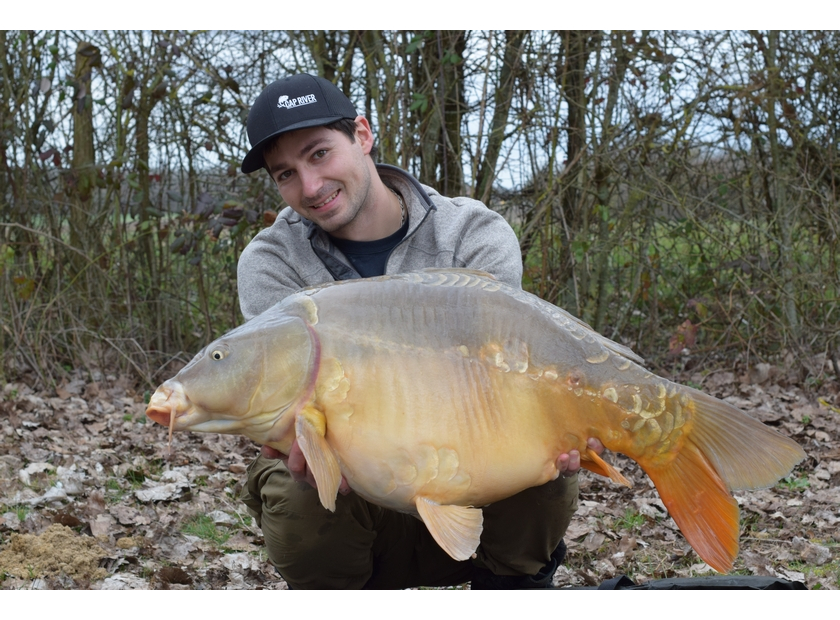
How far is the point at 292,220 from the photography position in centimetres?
213

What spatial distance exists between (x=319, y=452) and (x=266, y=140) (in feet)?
2.60

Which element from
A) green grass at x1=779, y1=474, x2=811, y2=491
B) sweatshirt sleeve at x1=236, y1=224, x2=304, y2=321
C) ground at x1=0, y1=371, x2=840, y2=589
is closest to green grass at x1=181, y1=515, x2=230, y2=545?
ground at x1=0, y1=371, x2=840, y2=589

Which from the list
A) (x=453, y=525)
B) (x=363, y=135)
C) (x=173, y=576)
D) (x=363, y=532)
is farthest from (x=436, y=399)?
(x=173, y=576)

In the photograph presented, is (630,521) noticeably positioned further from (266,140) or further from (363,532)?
(266,140)

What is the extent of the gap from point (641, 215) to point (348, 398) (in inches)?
142

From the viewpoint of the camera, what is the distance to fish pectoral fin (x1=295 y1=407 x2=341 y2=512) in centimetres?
135

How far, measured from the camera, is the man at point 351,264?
6.12 ft

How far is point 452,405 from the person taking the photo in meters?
1.39

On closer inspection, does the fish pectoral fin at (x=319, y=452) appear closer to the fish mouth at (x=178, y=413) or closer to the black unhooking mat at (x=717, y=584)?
the fish mouth at (x=178, y=413)

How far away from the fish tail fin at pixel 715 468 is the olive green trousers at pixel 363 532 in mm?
398

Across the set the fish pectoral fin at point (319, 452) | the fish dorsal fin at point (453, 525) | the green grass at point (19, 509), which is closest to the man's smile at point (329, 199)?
the fish pectoral fin at point (319, 452)

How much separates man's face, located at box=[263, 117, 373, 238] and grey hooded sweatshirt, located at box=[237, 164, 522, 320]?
90mm

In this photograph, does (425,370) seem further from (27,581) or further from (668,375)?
(668,375)

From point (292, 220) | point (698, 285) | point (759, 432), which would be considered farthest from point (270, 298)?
point (698, 285)
